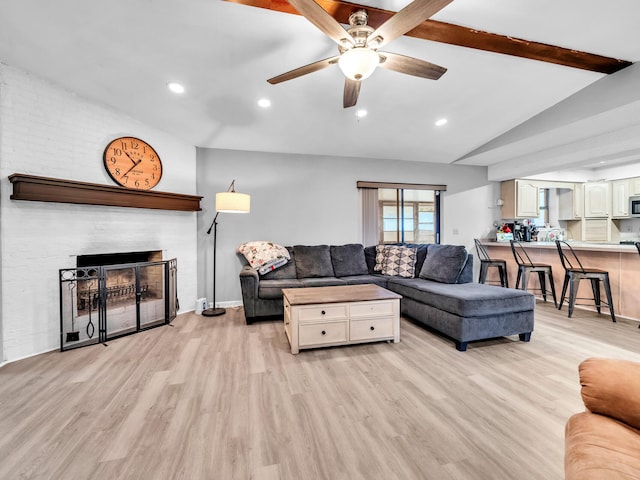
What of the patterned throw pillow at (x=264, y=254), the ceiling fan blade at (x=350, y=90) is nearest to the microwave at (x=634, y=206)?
the ceiling fan blade at (x=350, y=90)

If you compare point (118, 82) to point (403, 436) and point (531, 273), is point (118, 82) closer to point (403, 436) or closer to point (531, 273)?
point (403, 436)

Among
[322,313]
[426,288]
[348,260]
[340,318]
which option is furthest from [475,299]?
[348,260]

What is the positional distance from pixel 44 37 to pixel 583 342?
5586 mm

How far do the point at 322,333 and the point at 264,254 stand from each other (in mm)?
1715

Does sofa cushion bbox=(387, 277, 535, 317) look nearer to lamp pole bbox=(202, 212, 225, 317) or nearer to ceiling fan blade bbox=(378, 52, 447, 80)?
ceiling fan blade bbox=(378, 52, 447, 80)

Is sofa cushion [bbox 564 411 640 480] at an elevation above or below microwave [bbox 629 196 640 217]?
below

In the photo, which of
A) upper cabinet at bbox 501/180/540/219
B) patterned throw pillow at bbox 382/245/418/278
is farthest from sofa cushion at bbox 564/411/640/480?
upper cabinet at bbox 501/180/540/219

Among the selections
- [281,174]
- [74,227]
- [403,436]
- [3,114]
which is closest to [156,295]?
[74,227]

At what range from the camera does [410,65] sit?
6.75 ft

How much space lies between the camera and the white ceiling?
2.13 m

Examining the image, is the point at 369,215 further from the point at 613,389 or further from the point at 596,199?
the point at 596,199

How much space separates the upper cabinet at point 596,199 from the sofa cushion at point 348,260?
514 cm

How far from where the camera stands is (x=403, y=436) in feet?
5.18

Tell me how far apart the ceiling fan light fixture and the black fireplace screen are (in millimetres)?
2940
